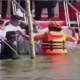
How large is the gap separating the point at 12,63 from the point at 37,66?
34.7 inches

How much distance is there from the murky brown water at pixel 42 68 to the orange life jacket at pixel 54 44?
1.96 ft

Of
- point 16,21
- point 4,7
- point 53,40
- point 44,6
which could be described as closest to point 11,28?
point 16,21

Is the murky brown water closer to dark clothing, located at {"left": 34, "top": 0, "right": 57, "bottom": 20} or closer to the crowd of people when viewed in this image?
the crowd of people

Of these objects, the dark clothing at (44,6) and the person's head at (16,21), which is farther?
the dark clothing at (44,6)

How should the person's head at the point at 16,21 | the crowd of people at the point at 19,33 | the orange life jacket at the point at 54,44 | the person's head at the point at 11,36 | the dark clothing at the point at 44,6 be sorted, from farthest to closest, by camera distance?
the dark clothing at the point at 44,6 → the person's head at the point at 16,21 → the orange life jacket at the point at 54,44 → the person's head at the point at 11,36 → the crowd of people at the point at 19,33

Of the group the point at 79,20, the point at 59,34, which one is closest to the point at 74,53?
the point at 59,34

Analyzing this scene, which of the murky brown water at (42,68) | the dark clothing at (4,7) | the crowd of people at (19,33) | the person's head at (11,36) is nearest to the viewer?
the murky brown water at (42,68)

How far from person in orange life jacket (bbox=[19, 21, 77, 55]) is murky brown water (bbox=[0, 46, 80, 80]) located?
0.62 metres

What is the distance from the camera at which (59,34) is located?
15.5 metres

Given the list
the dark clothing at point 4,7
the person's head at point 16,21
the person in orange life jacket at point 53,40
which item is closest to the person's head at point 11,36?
the person in orange life jacket at point 53,40

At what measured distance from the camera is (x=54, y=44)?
1532 centimetres

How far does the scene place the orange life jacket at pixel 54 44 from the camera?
1527cm

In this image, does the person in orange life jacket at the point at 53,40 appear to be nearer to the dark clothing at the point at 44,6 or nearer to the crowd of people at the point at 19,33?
the crowd of people at the point at 19,33

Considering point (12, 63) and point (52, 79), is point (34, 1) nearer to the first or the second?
point (12, 63)
